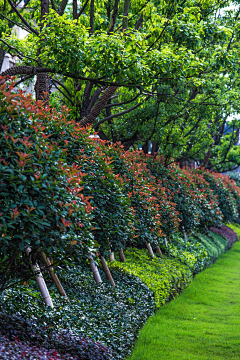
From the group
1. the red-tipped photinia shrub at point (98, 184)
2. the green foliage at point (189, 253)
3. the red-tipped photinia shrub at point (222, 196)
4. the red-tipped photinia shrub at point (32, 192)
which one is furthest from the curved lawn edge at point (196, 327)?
the red-tipped photinia shrub at point (222, 196)

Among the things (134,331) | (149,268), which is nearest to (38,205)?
(134,331)

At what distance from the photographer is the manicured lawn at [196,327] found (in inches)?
254

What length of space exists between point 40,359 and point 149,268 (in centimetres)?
574

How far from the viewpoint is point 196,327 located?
310 inches

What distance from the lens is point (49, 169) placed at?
14.3ft

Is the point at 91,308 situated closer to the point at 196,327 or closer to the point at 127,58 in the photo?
the point at 196,327

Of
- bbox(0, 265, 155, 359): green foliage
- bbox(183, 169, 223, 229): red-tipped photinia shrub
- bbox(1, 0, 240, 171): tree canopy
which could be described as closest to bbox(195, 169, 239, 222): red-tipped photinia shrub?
bbox(183, 169, 223, 229): red-tipped photinia shrub

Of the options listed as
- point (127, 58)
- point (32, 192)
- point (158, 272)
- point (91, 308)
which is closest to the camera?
point (32, 192)

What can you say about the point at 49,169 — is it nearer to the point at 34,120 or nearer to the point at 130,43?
the point at 34,120

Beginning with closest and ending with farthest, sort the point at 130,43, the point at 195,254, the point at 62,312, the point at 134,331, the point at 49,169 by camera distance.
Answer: the point at 49,169, the point at 62,312, the point at 134,331, the point at 130,43, the point at 195,254

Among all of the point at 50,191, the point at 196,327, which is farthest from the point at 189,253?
the point at 50,191

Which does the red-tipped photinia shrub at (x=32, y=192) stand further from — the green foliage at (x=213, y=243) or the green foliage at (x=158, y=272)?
the green foliage at (x=213, y=243)

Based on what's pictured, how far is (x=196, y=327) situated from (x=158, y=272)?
80.3 inches

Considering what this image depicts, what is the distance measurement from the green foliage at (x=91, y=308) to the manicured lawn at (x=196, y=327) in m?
0.29
